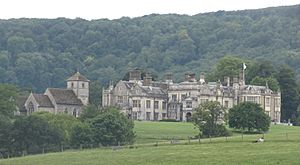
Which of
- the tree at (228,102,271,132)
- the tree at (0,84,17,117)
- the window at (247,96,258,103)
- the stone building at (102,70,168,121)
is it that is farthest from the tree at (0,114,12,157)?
the window at (247,96,258,103)

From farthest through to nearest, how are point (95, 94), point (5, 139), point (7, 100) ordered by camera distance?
point (95, 94)
point (7, 100)
point (5, 139)

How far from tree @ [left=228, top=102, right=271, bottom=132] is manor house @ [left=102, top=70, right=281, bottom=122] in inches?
902

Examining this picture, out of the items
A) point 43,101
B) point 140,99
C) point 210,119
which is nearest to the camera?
point 210,119

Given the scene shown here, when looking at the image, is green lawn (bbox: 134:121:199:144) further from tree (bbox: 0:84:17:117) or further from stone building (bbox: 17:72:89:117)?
stone building (bbox: 17:72:89:117)

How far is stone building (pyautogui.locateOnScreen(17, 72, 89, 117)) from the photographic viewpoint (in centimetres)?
→ 12938

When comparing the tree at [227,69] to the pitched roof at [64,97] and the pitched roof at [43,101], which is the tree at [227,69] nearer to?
the pitched roof at [64,97]

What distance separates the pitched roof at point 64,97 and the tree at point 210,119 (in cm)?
3206

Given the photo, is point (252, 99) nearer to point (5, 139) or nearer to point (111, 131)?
point (111, 131)

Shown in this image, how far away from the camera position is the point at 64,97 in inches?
5182

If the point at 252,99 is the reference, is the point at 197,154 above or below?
below

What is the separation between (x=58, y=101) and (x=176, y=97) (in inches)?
649

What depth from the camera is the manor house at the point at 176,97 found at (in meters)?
130

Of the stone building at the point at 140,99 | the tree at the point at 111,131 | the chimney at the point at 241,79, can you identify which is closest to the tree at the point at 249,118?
the tree at the point at 111,131

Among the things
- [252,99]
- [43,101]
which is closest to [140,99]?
[43,101]
